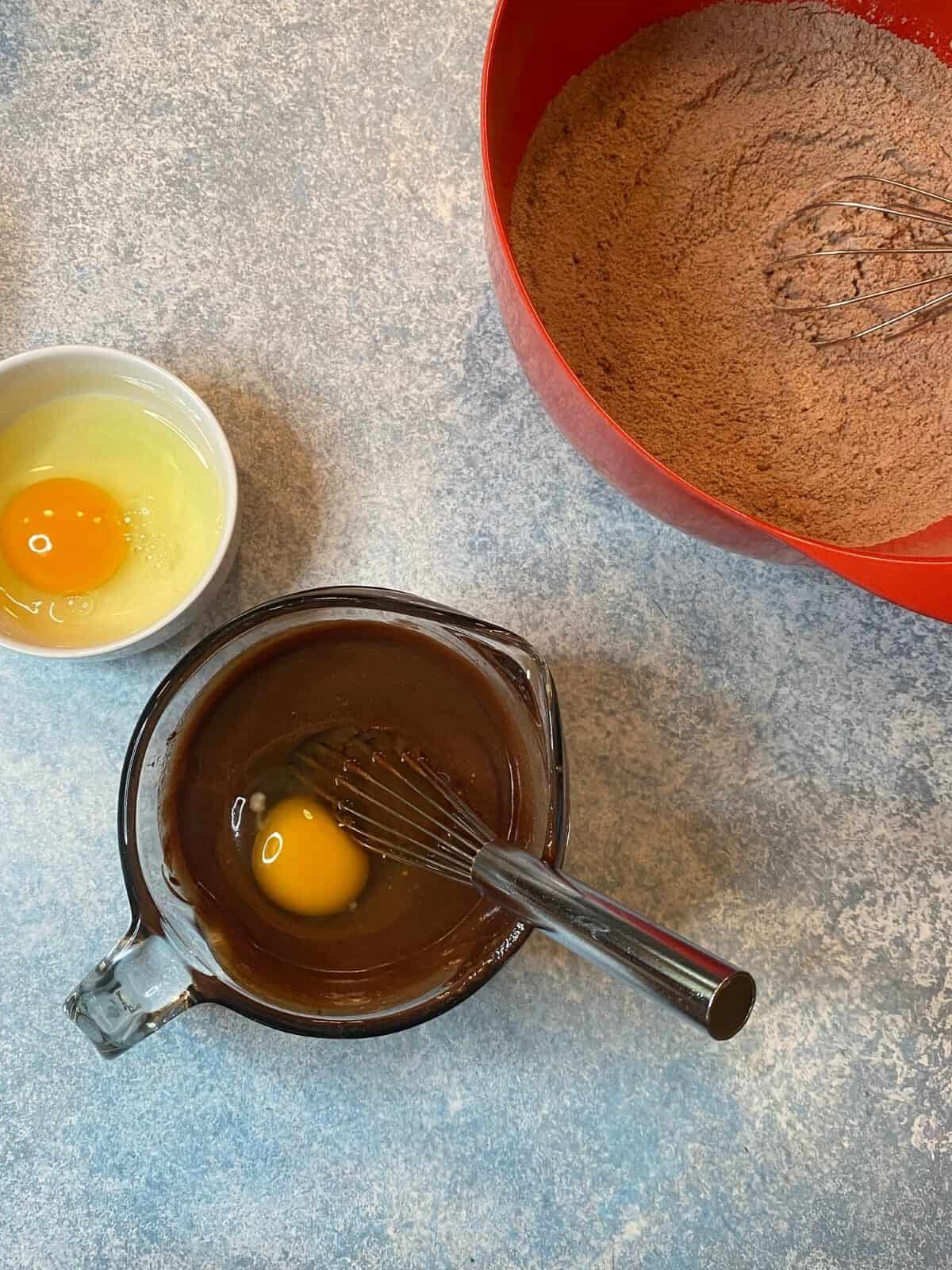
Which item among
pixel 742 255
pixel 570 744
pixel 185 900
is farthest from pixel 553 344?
pixel 185 900

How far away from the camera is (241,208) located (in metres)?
0.93

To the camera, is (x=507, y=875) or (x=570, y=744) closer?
(x=507, y=875)

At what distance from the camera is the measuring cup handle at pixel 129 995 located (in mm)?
722

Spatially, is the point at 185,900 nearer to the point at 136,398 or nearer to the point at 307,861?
the point at 307,861

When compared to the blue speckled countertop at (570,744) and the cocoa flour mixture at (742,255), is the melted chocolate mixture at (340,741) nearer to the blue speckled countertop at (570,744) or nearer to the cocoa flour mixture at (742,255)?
the blue speckled countertop at (570,744)

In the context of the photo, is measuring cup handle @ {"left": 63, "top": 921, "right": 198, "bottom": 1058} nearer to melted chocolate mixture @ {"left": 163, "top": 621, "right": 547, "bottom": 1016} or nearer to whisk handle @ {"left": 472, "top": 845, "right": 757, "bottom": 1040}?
melted chocolate mixture @ {"left": 163, "top": 621, "right": 547, "bottom": 1016}

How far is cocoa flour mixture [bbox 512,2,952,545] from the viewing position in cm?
84

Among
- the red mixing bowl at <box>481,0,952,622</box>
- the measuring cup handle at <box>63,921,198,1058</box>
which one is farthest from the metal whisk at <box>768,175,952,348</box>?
the measuring cup handle at <box>63,921,198,1058</box>

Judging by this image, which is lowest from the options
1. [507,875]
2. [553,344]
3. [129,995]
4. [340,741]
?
[129,995]

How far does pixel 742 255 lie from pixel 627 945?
1.95ft

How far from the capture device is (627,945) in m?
0.56

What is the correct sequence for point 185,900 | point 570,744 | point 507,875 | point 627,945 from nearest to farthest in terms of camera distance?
point 627,945, point 507,875, point 185,900, point 570,744

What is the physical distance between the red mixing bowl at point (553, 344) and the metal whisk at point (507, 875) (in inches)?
10.7

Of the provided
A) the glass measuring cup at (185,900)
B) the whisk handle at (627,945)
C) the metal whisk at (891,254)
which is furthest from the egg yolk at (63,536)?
the metal whisk at (891,254)
